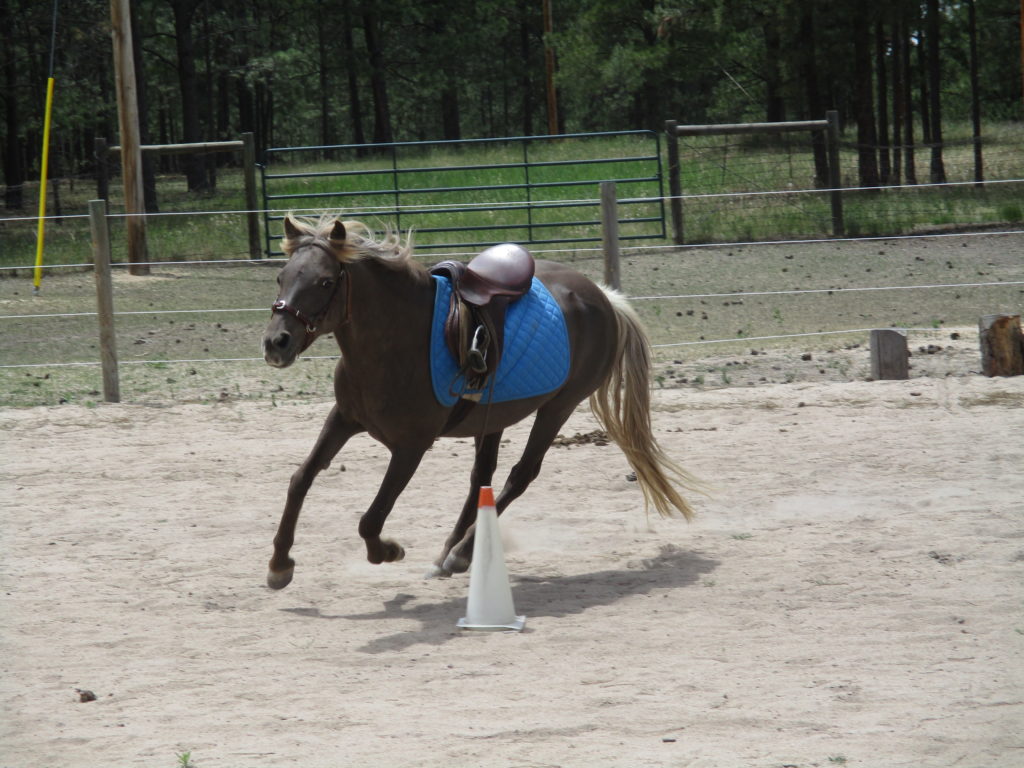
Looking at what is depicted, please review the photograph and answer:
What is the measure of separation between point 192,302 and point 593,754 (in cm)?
1115

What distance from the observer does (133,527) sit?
18.9 feet

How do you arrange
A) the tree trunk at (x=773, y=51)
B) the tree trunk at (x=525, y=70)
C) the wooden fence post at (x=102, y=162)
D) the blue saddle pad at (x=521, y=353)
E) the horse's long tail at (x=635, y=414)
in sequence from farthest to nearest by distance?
the tree trunk at (x=525, y=70), the tree trunk at (x=773, y=51), the wooden fence post at (x=102, y=162), the horse's long tail at (x=635, y=414), the blue saddle pad at (x=521, y=353)

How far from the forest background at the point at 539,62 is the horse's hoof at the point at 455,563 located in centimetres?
1360

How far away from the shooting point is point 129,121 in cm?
1571

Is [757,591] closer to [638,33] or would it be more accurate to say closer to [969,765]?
[969,765]

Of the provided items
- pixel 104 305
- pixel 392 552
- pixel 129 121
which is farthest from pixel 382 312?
pixel 129 121

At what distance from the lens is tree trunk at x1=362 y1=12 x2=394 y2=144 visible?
3738cm

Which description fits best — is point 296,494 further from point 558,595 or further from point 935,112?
point 935,112

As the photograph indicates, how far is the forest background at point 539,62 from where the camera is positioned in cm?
Result: 2314

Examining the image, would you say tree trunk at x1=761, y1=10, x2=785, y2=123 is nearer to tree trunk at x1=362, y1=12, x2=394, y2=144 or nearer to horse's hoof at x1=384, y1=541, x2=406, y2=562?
tree trunk at x1=362, y1=12, x2=394, y2=144

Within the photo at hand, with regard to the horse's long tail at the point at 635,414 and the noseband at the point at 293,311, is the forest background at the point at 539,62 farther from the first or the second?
the noseband at the point at 293,311

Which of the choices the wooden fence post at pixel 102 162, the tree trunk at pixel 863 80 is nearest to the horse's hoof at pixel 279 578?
the wooden fence post at pixel 102 162

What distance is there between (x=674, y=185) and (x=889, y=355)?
906cm

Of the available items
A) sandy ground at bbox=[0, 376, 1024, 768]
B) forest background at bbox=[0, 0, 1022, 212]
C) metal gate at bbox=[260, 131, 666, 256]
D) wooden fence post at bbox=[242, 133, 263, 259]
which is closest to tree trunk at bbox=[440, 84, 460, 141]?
forest background at bbox=[0, 0, 1022, 212]
